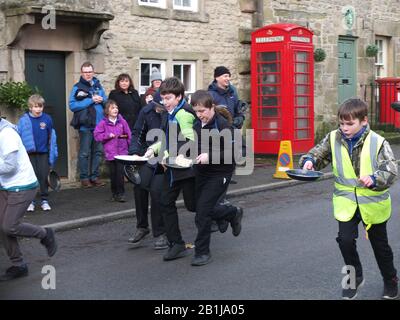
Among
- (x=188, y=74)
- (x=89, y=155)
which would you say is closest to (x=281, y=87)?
(x=188, y=74)

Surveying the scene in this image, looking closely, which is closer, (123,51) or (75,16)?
(75,16)

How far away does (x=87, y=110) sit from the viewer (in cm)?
1147

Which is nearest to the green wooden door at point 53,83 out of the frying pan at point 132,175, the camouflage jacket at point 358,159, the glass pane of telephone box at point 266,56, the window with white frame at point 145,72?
the window with white frame at point 145,72

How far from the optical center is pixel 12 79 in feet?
36.5

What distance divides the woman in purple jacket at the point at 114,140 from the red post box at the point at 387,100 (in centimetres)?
1101

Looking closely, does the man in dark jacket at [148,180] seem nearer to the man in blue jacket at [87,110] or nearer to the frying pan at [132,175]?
the frying pan at [132,175]

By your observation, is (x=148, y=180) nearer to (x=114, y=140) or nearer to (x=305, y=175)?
(x=305, y=175)

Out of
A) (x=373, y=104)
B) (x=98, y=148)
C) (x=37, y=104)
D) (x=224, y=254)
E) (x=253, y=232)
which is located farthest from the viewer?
(x=373, y=104)

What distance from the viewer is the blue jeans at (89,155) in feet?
38.3
